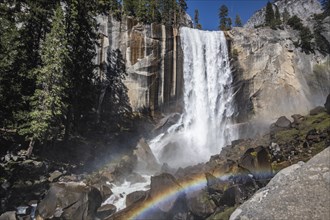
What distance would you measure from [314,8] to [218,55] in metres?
123

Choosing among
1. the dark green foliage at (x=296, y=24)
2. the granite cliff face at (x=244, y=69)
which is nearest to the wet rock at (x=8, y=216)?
the granite cliff face at (x=244, y=69)

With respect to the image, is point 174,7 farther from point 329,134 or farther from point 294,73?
point 329,134

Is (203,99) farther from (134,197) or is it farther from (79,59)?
(134,197)

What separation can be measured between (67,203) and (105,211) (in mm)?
2425

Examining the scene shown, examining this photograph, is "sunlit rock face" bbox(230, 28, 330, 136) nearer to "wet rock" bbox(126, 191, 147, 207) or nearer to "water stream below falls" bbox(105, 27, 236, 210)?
"water stream below falls" bbox(105, 27, 236, 210)

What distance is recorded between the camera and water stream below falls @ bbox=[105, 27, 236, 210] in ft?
120

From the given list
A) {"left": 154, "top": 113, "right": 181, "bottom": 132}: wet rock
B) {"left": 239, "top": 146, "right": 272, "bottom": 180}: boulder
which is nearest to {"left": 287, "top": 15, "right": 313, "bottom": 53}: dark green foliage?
{"left": 154, "top": 113, "right": 181, "bottom": 132}: wet rock

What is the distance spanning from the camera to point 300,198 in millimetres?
2584

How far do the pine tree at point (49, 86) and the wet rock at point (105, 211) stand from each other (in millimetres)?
7515

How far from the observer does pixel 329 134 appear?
68.5ft

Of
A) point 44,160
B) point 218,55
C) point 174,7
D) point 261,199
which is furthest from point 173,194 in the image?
point 174,7

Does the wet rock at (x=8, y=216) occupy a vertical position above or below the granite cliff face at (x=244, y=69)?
below

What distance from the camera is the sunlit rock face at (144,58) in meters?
36.7

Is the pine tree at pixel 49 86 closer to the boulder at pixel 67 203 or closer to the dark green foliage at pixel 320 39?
the boulder at pixel 67 203
